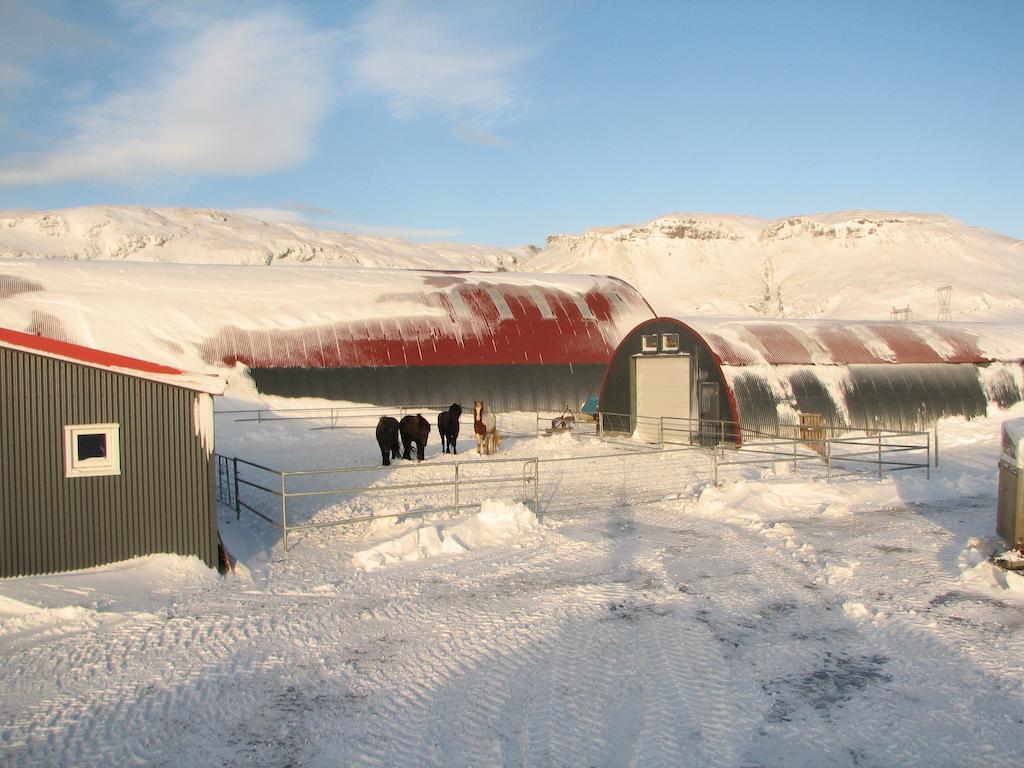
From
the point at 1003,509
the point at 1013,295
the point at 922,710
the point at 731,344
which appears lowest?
the point at 922,710

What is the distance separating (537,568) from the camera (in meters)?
9.63

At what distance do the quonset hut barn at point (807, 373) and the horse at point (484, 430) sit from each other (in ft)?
17.8

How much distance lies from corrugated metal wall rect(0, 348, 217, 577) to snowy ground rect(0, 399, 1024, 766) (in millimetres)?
343

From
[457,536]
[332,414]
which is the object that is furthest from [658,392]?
[457,536]

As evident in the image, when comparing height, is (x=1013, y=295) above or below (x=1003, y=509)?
above

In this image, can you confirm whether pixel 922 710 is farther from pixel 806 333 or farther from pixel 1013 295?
pixel 1013 295

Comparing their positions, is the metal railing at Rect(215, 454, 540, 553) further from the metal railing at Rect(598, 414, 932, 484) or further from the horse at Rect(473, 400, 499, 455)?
the metal railing at Rect(598, 414, 932, 484)

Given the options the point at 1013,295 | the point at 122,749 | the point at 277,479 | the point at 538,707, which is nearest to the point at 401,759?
the point at 538,707

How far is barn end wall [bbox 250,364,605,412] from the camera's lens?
27719mm

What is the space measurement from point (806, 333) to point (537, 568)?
17.9 m

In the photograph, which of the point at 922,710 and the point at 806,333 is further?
the point at 806,333

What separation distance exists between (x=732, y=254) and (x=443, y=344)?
261 feet

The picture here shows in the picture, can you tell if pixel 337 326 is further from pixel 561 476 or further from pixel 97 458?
pixel 97 458

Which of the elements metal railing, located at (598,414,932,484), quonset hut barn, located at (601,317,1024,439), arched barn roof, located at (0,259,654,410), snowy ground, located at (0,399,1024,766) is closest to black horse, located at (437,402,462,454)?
metal railing, located at (598,414,932,484)
